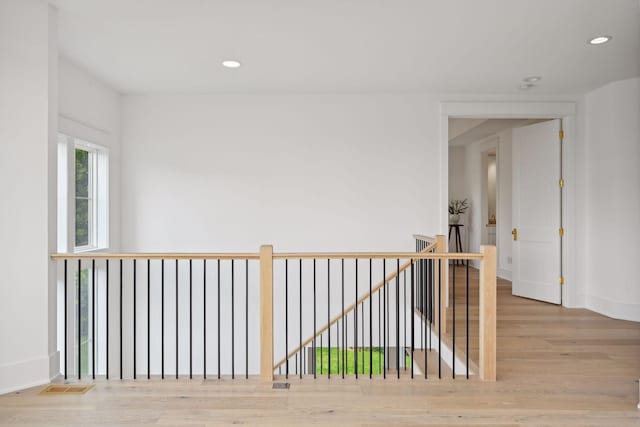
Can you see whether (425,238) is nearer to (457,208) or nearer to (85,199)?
(85,199)

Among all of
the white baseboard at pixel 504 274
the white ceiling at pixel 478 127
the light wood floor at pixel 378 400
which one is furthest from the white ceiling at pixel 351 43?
the white baseboard at pixel 504 274

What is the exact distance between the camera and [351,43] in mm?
3602

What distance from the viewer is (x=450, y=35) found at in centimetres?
344

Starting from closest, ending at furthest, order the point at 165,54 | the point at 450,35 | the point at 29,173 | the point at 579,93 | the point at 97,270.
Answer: the point at 29,173 < the point at 450,35 < the point at 165,54 < the point at 97,270 < the point at 579,93

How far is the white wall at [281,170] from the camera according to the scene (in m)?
5.11

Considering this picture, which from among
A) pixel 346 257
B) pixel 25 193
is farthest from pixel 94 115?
pixel 346 257

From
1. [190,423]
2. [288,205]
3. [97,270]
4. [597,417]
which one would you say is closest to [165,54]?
[288,205]

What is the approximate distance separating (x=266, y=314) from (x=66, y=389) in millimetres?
1365

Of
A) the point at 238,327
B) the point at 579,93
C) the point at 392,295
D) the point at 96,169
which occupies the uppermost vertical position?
the point at 579,93

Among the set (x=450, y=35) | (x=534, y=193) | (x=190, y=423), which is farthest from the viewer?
(x=534, y=193)

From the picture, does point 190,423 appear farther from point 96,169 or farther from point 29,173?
point 96,169

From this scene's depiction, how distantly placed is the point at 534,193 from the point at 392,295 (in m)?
2.21

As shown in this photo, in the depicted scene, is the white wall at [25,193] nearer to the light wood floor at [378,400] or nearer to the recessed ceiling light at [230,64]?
the light wood floor at [378,400]

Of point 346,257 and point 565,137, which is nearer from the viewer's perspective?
point 346,257
